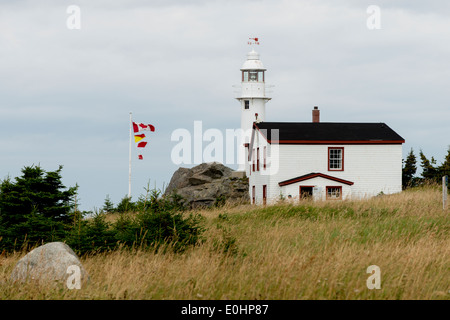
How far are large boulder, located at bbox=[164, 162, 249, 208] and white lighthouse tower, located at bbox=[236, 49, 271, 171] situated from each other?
2431 mm

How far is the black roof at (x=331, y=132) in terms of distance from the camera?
119 feet

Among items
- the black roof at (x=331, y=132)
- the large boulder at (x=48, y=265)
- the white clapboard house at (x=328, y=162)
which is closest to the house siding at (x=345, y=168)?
A: the white clapboard house at (x=328, y=162)

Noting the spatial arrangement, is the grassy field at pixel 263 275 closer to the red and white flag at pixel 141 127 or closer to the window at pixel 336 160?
the window at pixel 336 160

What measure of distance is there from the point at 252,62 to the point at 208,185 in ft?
43.5

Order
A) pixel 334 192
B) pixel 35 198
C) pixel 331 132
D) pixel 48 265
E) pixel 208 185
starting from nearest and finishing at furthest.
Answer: pixel 48 265 → pixel 35 198 → pixel 334 192 → pixel 331 132 → pixel 208 185

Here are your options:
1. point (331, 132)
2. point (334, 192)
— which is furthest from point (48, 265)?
point (331, 132)

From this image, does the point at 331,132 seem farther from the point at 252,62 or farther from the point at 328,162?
the point at 252,62

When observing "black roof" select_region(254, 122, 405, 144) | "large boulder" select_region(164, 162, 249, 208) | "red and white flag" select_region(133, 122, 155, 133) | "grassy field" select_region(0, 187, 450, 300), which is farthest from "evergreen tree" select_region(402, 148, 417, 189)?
"grassy field" select_region(0, 187, 450, 300)

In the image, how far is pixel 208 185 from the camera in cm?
4162

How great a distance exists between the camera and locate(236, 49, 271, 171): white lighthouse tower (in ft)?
155

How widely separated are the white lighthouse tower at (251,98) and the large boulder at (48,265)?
3675cm

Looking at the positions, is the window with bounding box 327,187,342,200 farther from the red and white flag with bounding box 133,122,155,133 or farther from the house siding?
the red and white flag with bounding box 133,122,155,133
